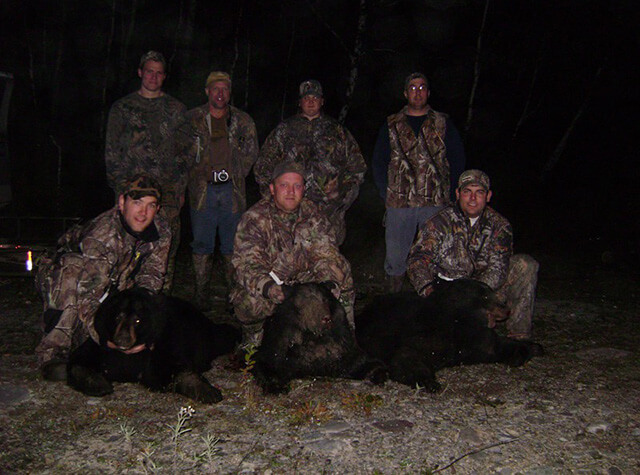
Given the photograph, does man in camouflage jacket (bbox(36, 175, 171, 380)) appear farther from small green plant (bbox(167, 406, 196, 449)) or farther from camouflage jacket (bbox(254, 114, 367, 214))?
camouflage jacket (bbox(254, 114, 367, 214))

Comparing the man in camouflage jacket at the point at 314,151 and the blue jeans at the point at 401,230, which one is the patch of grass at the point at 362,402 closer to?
the blue jeans at the point at 401,230

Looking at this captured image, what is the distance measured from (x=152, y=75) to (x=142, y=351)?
108 inches

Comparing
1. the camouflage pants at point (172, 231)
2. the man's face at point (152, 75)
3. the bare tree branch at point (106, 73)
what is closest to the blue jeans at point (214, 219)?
the camouflage pants at point (172, 231)

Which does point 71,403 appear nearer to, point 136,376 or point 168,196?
point 136,376

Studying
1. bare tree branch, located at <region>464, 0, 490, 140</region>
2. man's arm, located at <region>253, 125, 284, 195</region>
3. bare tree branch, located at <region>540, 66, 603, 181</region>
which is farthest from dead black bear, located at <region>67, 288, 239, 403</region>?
bare tree branch, located at <region>540, 66, 603, 181</region>


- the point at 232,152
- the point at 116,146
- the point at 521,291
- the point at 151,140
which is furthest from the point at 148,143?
the point at 521,291

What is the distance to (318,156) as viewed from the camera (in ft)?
17.6

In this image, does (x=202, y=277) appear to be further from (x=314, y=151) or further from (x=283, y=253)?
(x=314, y=151)

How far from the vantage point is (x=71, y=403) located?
3.39m

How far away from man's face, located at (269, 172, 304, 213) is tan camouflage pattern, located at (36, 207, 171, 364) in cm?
100

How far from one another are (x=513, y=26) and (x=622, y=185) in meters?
5.62

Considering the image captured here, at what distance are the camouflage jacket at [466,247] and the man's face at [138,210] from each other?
2.07 meters

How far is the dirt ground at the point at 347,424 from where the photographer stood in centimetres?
272

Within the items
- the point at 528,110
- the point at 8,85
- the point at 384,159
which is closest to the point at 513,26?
the point at 528,110
